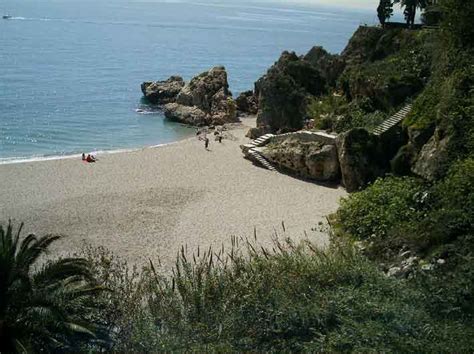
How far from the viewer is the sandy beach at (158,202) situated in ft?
72.6

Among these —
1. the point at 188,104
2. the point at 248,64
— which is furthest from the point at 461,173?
the point at 248,64

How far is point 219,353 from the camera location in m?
10.3

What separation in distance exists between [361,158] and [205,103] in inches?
990

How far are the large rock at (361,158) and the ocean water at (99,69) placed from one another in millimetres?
19576

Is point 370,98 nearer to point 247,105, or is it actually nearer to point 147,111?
point 247,105

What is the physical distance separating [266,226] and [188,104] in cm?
3005

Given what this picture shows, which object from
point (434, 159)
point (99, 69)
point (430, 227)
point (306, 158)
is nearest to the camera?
point (430, 227)

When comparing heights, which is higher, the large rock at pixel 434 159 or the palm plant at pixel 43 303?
the large rock at pixel 434 159

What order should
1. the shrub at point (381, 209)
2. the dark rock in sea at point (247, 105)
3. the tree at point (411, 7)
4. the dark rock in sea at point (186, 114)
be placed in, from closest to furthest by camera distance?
1. the shrub at point (381, 209)
2. the tree at point (411, 7)
3. the dark rock in sea at point (186, 114)
4. the dark rock in sea at point (247, 105)

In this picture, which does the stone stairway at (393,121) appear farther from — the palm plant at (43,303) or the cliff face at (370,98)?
the palm plant at (43,303)

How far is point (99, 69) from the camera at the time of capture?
77.6 m

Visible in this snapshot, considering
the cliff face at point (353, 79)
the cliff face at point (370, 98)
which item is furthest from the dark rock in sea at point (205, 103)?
the cliff face at point (370, 98)

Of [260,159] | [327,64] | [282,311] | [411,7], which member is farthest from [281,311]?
[327,64]

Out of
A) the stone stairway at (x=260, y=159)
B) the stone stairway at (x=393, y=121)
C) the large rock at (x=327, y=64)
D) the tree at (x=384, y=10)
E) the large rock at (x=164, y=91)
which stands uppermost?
the tree at (x=384, y=10)
